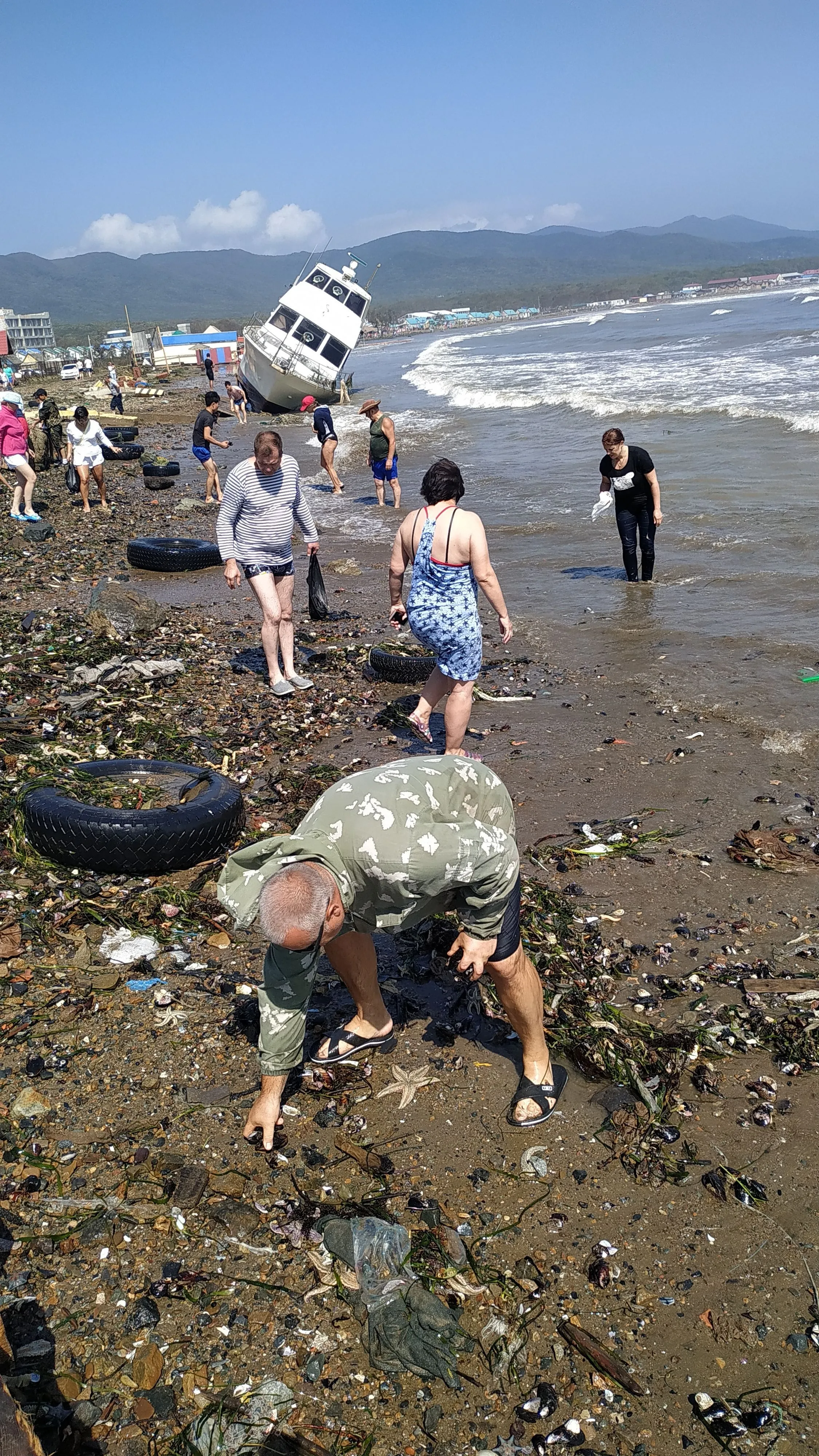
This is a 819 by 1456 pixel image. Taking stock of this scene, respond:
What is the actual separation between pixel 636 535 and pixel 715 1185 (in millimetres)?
8426

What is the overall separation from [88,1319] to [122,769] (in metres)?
3.70

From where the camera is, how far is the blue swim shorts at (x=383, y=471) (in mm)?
15359

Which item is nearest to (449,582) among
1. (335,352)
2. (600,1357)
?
(600,1357)

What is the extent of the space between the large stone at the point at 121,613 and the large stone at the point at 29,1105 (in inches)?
238

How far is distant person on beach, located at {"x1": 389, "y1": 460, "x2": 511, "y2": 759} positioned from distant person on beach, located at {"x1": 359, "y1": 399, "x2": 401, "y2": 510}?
27.0 feet

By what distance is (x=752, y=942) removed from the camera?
451 centimetres

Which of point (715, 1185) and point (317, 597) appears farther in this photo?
point (317, 597)

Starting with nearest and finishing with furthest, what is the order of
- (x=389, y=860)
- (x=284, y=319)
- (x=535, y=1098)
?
(x=389, y=860) < (x=535, y=1098) < (x=284, y=319)

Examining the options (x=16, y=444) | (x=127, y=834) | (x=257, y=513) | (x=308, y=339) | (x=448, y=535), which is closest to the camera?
(x=127, y=834)

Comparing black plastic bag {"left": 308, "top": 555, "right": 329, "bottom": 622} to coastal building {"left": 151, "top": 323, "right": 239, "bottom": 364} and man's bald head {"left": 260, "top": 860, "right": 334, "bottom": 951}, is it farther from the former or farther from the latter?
coastal building {"left": 151, "top": 323, "right": 239, "bottom": 364}

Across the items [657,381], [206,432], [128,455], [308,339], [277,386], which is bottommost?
[128,455]

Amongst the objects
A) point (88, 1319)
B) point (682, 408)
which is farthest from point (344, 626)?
point (682, 408)

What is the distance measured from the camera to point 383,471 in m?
15.6

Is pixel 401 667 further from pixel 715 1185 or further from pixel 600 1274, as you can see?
pixel 600 1274
